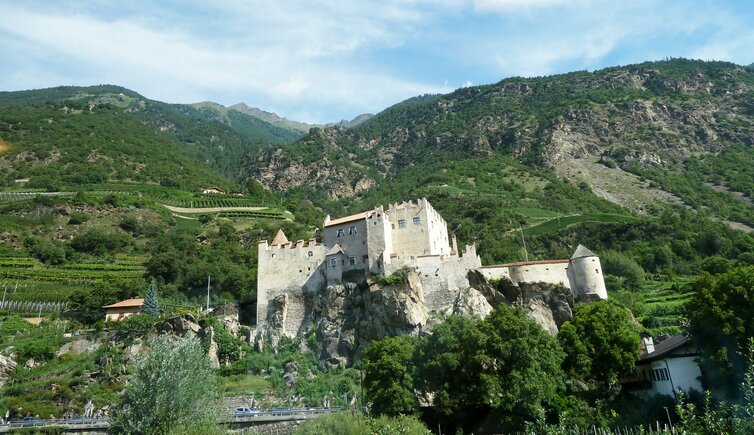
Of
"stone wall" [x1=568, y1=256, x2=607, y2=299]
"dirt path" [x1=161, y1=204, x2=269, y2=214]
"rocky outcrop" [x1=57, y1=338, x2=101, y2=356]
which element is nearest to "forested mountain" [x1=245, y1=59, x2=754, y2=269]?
"dirt path" [x1=161, y1=204, x2=269, y2=214]

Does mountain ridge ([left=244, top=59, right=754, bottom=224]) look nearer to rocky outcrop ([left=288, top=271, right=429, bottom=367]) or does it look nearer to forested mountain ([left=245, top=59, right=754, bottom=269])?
forested mountain ([left=245, top=59, right=754, bottom=269])

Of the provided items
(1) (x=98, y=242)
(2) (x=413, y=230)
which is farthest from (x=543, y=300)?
(1) (x=98, y=242)

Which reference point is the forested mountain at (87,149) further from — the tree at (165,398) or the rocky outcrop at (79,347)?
the tree at (165,398)

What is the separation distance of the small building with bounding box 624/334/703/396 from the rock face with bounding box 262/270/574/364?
406 inches

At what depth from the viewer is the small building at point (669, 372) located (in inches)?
1480

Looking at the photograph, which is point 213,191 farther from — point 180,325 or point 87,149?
point 180,325

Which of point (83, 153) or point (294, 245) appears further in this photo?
point (83, 153)

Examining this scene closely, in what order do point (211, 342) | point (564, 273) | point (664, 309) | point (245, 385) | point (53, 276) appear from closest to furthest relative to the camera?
point (245, 385) < point (564, 273) < point (211, 342) < point (664, 309) < point (53, 276)

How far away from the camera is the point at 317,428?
32.6m

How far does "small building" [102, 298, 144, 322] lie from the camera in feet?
225

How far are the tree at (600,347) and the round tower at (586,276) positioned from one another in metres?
10.3

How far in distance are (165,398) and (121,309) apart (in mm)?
39077

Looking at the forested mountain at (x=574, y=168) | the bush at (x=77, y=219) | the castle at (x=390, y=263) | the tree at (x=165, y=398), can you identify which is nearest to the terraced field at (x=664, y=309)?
the castle at (x=390, y=263)

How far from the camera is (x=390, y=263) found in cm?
5841
